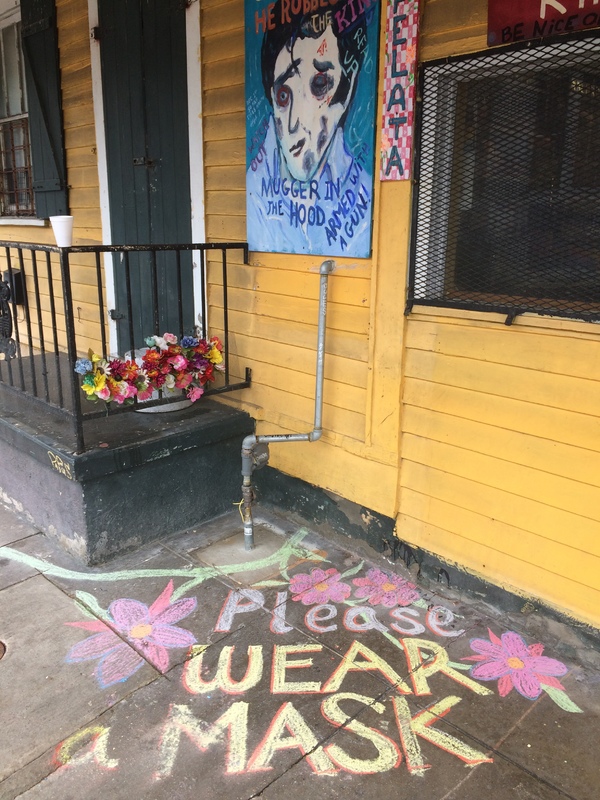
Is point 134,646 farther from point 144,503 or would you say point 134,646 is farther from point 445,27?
point 445,27

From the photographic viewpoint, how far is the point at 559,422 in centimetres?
247

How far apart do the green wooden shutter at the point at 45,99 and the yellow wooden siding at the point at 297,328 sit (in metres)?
1.74

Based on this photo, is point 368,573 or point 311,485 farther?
point 311,485

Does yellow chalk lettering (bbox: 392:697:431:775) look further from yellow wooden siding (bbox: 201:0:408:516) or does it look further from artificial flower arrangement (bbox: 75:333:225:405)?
artificial flower arrangement (bbox: 75:333:225:405)

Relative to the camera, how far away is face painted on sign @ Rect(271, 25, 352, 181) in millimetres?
2979

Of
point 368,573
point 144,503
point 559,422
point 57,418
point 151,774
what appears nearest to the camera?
point 151,774

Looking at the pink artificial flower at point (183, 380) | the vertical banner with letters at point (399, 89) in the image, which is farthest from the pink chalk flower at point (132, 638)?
the vertical banner with letters at point (399, 89)

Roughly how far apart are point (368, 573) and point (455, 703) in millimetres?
910

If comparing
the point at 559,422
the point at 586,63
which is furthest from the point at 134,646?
the point at 586,63

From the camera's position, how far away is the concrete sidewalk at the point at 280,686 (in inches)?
79.9

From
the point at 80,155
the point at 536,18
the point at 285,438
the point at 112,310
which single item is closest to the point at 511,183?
the point at 536,18

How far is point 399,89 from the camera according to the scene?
2.70 meters

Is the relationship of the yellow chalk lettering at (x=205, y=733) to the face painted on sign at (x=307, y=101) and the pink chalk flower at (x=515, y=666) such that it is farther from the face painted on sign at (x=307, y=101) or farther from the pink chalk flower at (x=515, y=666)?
the face painted on sign at (x=307, y=101)

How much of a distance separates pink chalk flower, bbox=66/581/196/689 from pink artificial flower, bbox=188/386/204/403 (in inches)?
44.6
